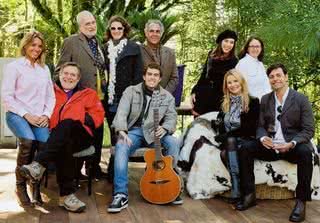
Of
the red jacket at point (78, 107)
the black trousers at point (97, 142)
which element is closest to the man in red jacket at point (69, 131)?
the red jacket at point (78, 107)

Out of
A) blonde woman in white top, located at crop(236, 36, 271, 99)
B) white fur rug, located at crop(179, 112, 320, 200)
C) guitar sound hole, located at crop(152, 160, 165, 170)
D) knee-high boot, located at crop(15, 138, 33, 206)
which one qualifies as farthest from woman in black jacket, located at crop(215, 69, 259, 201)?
knee-high boot, located at crop(15, 138, 33, 206)

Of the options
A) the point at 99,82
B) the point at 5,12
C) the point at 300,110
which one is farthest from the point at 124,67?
the point at 5,12

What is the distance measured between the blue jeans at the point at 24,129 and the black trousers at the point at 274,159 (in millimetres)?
1464

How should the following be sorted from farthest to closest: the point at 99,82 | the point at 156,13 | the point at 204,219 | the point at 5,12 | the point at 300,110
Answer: the point at 5,12
the point at 156,13
the point at 99,82
the point at 300,110
the point at 204,219

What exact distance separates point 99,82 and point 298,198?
6.09 feet

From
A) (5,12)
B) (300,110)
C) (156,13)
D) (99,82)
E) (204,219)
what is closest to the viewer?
(204,219)

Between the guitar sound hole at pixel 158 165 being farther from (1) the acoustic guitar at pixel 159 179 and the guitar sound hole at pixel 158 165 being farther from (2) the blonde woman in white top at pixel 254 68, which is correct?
(2) the blonde woman in white top at pixel 254 68

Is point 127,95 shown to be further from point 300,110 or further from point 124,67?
point 300,110

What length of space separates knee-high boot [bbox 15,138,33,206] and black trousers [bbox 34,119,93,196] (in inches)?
6.3

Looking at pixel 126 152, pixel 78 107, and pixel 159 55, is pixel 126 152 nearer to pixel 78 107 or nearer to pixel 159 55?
pixel 78 107

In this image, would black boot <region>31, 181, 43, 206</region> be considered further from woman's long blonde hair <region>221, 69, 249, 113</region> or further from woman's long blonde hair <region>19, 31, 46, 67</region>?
woman's long blonde hair <region>221, 69, 249, 113</region>

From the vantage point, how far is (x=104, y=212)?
13.9 ft

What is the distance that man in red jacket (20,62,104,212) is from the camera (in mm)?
4156

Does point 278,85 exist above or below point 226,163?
above
